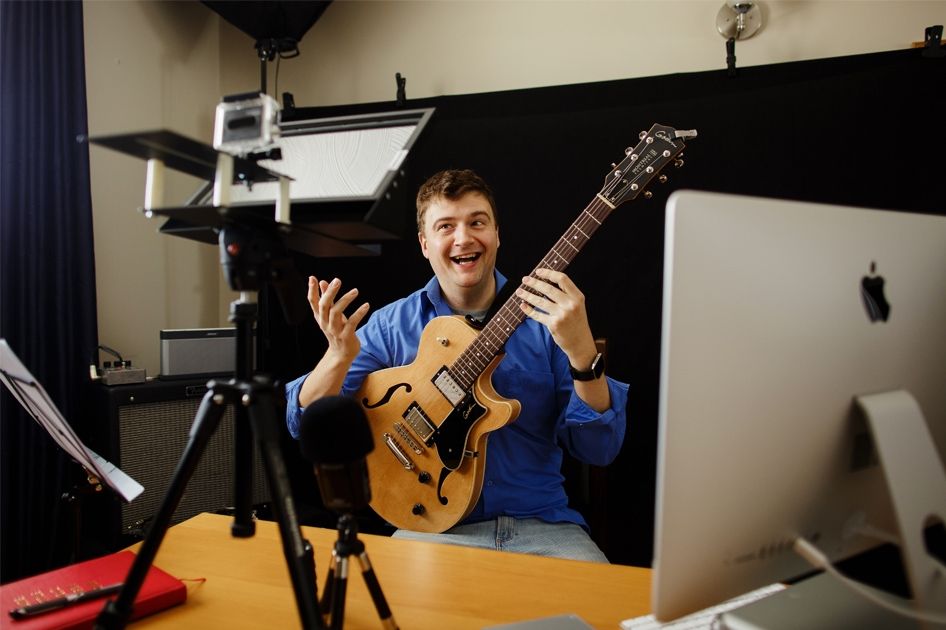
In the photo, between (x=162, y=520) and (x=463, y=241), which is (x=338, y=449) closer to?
(x=162, y=520)

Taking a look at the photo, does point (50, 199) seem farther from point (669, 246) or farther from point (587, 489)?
point (669, 246)

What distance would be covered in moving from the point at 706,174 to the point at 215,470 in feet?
7.46

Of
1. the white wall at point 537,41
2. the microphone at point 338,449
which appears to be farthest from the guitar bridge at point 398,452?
the white wall at point 537,41

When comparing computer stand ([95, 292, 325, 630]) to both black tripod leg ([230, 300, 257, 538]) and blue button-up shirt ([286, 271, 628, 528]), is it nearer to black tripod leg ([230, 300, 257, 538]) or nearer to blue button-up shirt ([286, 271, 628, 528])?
black tripod leg ([230, 300, 257, 538])

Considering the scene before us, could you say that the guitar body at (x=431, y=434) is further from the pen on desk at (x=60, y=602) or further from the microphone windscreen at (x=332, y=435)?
the microphone windscreen at (x=332, y=435)

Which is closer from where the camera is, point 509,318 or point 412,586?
point 412,586

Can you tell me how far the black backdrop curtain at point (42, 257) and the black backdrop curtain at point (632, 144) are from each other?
3.58 feet

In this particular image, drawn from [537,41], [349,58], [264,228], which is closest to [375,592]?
[264,228]

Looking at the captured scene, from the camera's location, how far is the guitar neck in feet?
5.05

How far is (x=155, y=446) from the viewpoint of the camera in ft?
7.67

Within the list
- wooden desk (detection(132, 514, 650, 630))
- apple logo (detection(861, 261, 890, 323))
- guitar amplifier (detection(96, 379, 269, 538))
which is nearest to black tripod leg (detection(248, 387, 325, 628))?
wooden desk (detection(132, 514, 650, 630))

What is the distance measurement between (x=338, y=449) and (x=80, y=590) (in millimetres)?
532

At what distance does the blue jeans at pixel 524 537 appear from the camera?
1391 millimetres

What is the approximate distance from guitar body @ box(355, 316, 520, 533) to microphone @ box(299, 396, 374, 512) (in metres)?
0.84
